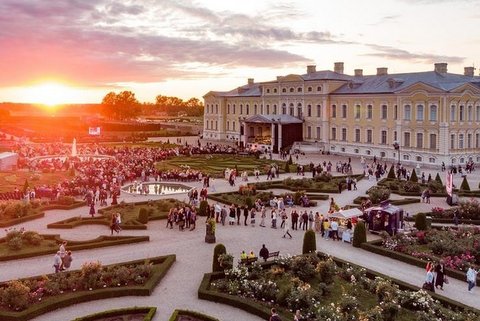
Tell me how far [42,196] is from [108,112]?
128844 mm

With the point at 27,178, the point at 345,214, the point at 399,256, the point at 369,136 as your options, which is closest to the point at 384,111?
the point at 369,136

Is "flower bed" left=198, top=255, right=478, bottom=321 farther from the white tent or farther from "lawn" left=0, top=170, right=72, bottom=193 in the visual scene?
"lawn" left=0, top=170, right=72, bottom=193

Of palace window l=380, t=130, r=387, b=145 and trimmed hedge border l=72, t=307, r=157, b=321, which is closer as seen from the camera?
trimmed hedge border l=72, t=307, r=157, b=321

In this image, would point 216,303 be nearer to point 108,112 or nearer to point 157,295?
point 157,295

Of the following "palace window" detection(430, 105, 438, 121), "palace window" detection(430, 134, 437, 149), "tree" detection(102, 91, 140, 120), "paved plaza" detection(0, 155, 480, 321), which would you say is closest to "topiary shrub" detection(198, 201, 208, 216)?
"paved plaza" detection(0, 155, 480, 321)

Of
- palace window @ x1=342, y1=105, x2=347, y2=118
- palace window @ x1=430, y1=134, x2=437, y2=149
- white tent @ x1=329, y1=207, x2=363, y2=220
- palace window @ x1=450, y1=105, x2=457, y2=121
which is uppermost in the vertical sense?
palace window @ x1=342, y1=105, x2=347, y2=118

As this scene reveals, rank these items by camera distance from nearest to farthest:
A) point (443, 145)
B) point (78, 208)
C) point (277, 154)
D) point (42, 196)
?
point (78, 208)
point (42, 196)
point (443, 145)
point (277, 154)

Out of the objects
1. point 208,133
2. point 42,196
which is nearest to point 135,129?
point 208,133

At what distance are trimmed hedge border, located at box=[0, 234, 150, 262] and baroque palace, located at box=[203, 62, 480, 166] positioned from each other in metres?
34.1

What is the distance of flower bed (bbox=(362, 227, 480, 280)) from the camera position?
68.1 ft

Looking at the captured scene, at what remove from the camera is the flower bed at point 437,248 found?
20.8m

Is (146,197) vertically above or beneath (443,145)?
beneath

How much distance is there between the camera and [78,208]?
31203 mm

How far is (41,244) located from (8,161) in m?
26.8
